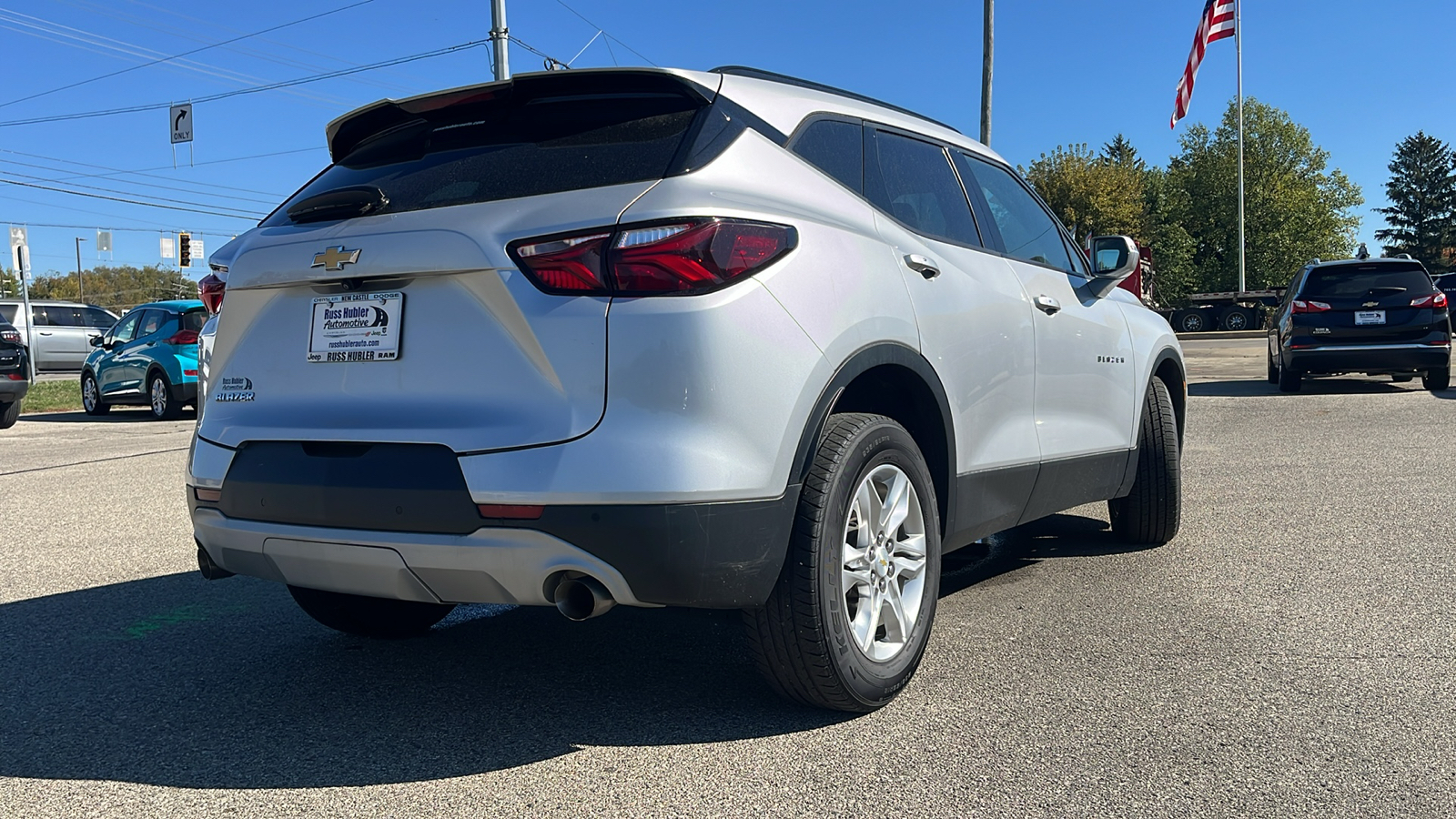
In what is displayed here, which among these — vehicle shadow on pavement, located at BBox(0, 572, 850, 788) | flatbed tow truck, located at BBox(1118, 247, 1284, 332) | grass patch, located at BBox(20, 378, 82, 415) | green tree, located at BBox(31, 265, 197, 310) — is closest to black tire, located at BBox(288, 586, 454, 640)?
vehicle shadow on pavement, located at BBox(0, 572, 850, 788)

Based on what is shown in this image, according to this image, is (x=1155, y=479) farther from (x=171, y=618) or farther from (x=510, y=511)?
(x=171, y=618)

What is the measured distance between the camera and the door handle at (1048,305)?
168 inches

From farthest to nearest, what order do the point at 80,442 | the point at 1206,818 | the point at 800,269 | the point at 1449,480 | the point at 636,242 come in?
the point at 80,442
the point at 1449,480
the point at 800,269
the point at 636,242
the point at 1206,818

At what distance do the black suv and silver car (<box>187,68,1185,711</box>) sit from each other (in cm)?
1206

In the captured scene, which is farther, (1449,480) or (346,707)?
(1449,480)

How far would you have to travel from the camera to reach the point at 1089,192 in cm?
5862

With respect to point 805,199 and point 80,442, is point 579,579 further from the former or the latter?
point 80,442

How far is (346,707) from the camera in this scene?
10.8ft

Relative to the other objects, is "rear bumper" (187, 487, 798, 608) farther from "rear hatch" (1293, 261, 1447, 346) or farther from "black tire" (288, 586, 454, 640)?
"rear hatch" (1293, 261, 1447, 346)

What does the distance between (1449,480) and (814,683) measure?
5972 millimetres

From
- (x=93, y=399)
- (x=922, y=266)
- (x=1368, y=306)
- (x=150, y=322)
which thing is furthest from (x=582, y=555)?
(x=93, y=399)

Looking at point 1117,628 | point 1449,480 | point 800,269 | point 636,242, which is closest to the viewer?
point 636,242

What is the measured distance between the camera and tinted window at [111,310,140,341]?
51.1 ft

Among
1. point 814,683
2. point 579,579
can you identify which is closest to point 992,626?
point 814,683
